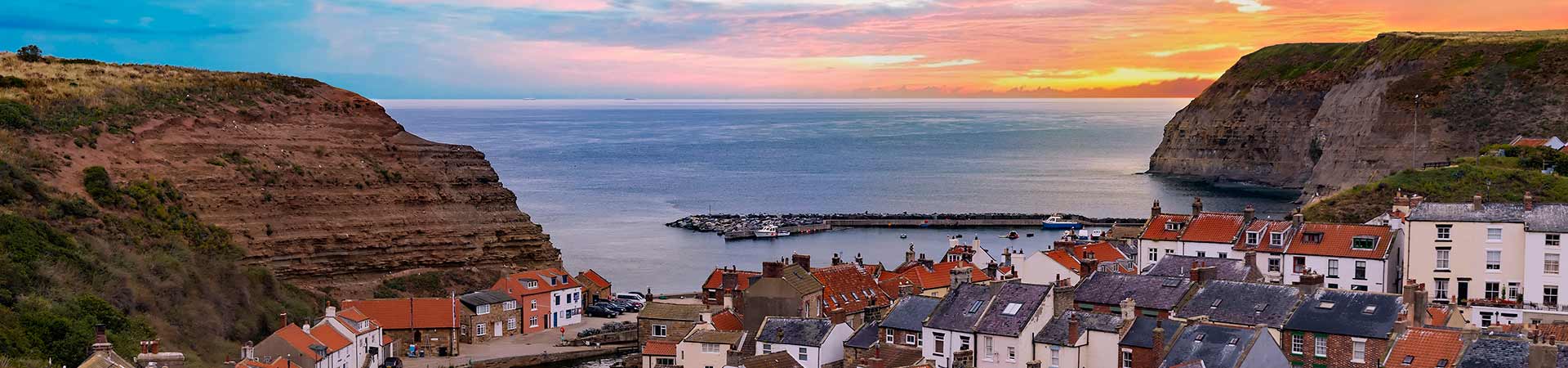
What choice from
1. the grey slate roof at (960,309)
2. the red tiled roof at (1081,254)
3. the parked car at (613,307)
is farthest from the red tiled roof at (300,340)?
the red tiled roof at (1081,254)

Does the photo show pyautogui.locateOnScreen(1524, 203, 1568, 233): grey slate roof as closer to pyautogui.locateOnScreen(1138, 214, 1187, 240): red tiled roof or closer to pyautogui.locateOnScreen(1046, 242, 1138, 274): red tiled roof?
pyautogui.locateOnScreen(1138, 214, 1187, 240): red tiled roof

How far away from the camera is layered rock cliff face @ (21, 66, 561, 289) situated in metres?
65.8

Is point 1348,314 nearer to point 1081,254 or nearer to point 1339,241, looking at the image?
point 1339,241

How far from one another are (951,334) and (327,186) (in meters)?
43.6

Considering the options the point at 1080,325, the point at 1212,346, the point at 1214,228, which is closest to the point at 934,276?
the point at 1214,228

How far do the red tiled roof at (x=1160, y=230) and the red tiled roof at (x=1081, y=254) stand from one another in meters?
1.56

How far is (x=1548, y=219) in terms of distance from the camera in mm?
47219

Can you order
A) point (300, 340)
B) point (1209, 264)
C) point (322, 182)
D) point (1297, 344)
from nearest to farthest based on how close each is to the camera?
1. point (1297, 344)
2. point (300, 340)
3. point (1209, 264)
4. point (322, 182)

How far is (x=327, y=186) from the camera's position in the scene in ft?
235

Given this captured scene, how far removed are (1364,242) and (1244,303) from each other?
13.8 meters

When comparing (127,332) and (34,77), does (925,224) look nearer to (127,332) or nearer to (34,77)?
(34,77)

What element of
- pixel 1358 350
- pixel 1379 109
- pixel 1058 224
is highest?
pixel 1379 109

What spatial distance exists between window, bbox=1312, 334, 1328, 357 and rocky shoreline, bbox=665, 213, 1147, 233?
87762mm

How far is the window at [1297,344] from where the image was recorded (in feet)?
118
